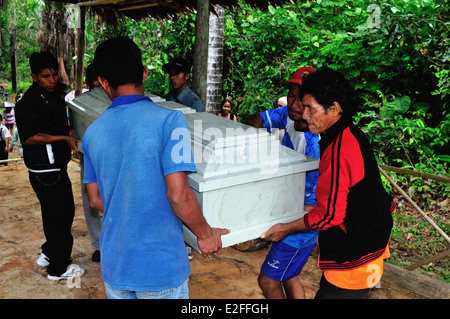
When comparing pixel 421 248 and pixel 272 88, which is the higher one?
pixel 272 88

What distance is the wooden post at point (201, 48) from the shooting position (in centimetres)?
357

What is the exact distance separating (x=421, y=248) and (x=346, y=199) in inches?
137

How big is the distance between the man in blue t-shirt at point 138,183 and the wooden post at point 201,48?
7.05 feet

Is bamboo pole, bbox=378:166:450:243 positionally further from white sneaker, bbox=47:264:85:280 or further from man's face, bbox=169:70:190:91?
white sneaker, bbox=47:264:85:280

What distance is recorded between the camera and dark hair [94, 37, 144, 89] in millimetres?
1538

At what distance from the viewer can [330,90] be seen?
1.82 m

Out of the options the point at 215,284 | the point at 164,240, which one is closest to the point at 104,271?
the point at 164,240

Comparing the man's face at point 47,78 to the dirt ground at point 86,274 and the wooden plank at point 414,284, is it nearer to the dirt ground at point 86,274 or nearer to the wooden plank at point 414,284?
the dirt ground at point 86,274

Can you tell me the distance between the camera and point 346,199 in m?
1.84

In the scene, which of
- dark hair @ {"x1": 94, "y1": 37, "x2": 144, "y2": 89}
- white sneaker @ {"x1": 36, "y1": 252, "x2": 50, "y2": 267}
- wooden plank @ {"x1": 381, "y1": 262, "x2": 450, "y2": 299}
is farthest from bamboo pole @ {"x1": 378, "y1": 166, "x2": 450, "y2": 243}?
white sneaker @ {"x1": 36, "y1": 252, "x2": 50, "y2": 267}

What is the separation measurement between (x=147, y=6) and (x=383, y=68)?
11.6ft

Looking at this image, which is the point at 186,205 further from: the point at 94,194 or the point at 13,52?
the point at 13,52
